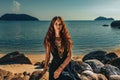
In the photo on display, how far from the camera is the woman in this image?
712cm

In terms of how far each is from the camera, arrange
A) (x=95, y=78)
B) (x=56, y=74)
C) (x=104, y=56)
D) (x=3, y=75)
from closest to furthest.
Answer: (x=56, y=74), (x=95, y=78), (x=3, y=75), (x=104, y=56)

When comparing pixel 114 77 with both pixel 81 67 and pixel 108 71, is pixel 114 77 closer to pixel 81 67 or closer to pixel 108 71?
pixel 108 71

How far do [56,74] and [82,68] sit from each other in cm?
839

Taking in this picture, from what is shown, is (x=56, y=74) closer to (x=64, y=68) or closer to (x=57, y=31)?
(x=64, y=68)

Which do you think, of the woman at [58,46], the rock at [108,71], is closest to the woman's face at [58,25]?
the woman at [58,46]

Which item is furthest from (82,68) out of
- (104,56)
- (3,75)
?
(104,56)

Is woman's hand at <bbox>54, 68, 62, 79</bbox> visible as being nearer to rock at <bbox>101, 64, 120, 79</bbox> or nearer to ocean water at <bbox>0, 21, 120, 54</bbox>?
rock at <bbox>101, 64, 120, 79</bbox>

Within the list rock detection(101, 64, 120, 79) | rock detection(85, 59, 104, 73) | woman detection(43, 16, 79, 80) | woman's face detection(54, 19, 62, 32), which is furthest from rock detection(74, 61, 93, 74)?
woman's face detection(54, 19, 62, 32)

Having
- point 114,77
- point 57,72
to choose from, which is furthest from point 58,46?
point 114,77

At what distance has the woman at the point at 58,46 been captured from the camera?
712 cm

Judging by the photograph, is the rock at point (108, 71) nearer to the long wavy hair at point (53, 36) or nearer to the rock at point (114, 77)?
the rock at point (114, 77)

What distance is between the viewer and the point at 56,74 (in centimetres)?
705

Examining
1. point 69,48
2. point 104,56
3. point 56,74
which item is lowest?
point 104,56

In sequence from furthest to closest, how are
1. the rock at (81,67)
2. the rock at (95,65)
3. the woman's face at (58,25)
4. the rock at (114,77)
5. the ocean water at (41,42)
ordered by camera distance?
the ocean water at (41,42), the rock at (95,65), the rock at (81,67), the rock at (114,77), the woman's face at (58,25)
